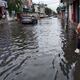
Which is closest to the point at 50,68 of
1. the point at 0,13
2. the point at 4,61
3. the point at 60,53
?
the point at 4,61

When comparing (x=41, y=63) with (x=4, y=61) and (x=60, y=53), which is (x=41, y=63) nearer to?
(x=4, y=61)

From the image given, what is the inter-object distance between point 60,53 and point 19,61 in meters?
2.71

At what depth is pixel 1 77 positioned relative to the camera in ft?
29.3

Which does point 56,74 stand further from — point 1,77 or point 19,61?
point 19,61

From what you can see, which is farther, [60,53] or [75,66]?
[60,53]

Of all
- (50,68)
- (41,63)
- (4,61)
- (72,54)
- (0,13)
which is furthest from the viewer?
(0,13)

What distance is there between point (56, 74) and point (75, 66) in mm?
1380

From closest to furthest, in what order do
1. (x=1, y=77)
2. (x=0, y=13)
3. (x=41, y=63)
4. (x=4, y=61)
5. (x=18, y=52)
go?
(x=1, y=77)
(x=41, y=63)
(x=4, y=61)
(x=18, y=52)
(x=0, y=13)

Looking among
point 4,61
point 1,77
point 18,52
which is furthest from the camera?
point 18,52

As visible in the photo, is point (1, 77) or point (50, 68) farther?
point (50, 68)

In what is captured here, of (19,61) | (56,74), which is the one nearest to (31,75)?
(56,74)

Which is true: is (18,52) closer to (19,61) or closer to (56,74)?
(19,61)

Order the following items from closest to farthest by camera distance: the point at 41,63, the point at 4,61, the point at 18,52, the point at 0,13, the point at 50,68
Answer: the point at 50,68 → the point at 41,63 → the point at 4,61 → the point at 18,52 → the point at 0,13

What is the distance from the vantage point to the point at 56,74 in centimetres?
917
